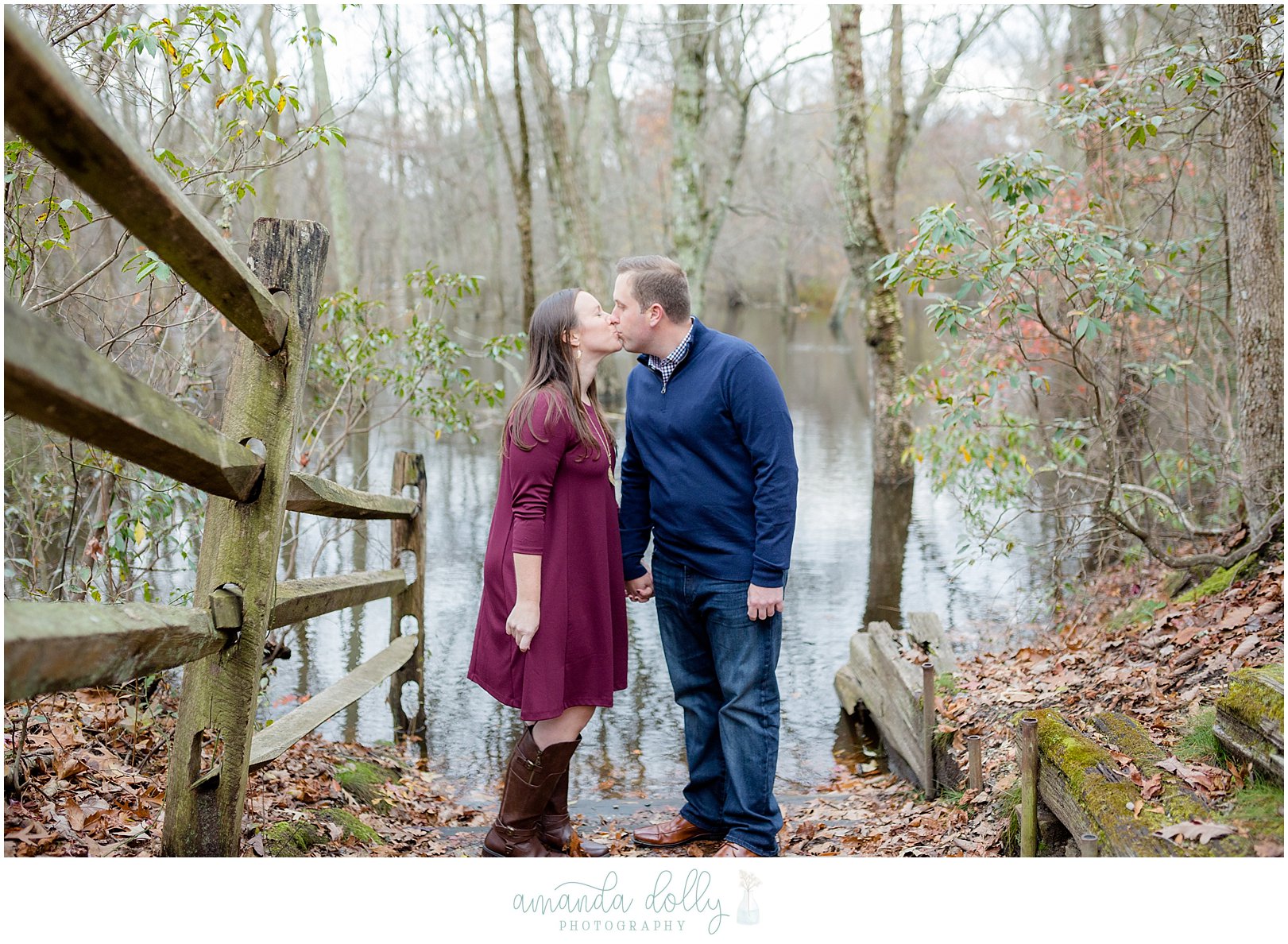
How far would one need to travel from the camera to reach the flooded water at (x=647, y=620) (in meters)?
5.78

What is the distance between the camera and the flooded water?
5.78 meters

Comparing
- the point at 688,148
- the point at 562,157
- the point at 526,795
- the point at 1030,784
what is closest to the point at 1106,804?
the point at 1030,784

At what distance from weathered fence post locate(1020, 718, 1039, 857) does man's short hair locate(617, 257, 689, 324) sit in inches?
72.3

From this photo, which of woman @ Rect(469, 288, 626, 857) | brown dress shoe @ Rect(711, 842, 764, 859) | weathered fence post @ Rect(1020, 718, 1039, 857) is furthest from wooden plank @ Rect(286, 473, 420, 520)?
weathered fence post @ Rect(1020, 718, 1039, 857)

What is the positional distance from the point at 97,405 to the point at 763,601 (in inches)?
89.1

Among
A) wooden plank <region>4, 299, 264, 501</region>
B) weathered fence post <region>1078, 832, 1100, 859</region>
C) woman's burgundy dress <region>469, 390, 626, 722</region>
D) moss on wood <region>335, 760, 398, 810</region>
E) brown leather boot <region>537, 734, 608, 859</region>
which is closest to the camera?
wooden plank <region>4, 299, 264, 501</region>

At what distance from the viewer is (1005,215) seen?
18.8 feet

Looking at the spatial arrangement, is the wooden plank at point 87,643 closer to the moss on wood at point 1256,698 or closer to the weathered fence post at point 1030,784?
the weathered fence post at point 1030,784

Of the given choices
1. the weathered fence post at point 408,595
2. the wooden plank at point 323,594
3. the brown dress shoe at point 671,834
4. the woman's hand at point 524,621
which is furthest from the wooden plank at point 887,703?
the wooden plank at point 323,594

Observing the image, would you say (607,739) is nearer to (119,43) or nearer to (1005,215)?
(1005,215)

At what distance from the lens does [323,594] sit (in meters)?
3.98

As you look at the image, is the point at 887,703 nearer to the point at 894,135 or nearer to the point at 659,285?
the point at 659,285
